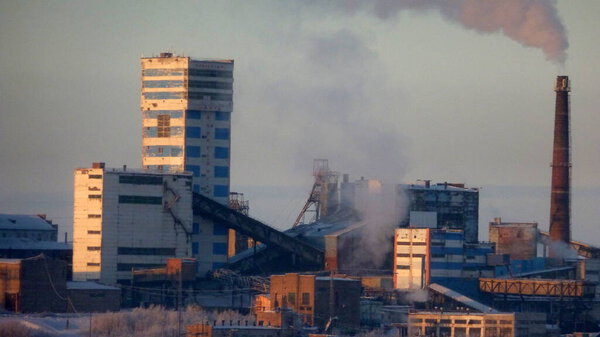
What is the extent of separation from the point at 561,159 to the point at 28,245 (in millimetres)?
39806

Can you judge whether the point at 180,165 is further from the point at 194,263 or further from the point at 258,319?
the point at 258,319

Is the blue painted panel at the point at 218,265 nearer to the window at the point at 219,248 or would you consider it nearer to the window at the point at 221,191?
the window at the point at 219,248

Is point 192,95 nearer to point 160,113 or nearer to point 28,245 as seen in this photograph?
point 160,113

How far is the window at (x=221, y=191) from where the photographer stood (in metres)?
129

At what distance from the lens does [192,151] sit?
→ 129000 millimetres

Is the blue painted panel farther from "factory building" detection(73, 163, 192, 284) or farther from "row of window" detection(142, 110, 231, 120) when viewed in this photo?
"row of window" detection(142, 110, 231, 120)

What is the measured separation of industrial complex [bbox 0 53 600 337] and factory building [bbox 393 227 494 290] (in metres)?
0.09

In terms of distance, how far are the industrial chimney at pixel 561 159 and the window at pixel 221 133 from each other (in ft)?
79.8

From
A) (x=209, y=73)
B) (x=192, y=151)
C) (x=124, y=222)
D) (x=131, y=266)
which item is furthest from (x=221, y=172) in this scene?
(x=131, y=266)

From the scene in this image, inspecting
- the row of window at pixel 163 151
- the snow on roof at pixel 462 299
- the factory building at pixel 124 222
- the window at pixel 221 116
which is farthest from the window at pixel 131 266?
the snow on roof at pixel 462 299

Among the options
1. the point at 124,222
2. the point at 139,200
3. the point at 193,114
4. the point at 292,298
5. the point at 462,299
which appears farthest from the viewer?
the point at 193,114

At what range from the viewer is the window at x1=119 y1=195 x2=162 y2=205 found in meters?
114

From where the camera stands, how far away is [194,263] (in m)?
113

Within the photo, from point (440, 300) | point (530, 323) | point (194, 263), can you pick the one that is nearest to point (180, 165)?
→ point (194, 263)
